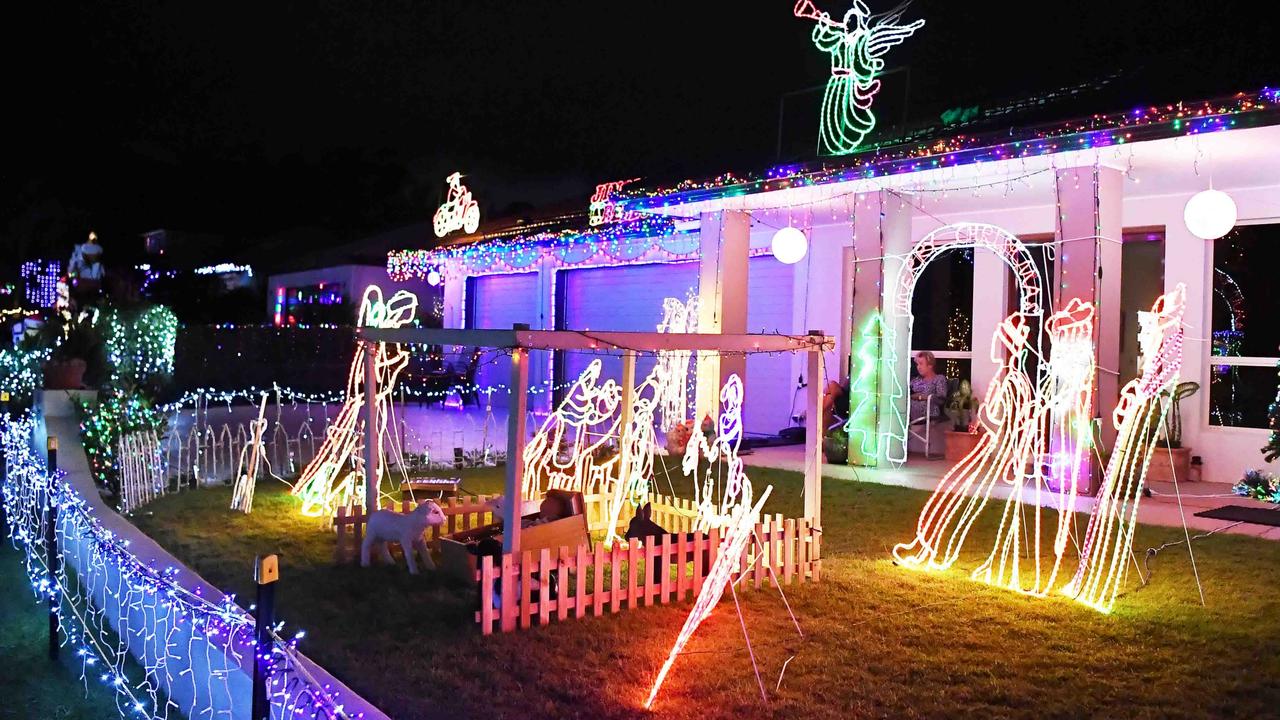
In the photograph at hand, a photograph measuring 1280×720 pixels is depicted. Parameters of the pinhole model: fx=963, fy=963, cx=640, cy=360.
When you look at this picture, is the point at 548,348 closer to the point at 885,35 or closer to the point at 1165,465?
the point at 885,35

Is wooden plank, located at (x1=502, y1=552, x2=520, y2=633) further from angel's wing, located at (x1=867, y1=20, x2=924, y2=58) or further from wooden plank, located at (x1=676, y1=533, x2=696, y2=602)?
angel's wing, located at (x1=867, y1=20, x2=924, y2=58)

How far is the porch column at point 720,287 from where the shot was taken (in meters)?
14.2

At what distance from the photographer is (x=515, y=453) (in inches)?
225

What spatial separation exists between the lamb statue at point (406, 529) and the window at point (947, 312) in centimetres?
897

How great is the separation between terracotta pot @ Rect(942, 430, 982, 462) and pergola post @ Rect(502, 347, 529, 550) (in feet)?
27.7

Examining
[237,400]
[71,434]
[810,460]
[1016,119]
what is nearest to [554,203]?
[237,400]

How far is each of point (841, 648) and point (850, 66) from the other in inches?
341

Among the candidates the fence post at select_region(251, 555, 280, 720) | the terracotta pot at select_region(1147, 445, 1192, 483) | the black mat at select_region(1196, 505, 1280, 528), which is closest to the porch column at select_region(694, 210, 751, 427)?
the terracotta pot at select_region(1147, 445, 1192, 483)

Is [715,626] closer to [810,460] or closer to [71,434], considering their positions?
[810,460]

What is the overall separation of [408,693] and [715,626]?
187 centimetres

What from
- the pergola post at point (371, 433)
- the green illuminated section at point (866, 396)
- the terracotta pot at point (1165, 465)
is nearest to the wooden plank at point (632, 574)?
the pergola post at point (371, 433)

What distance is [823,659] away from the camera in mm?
5090

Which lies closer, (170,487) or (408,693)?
(408,693)

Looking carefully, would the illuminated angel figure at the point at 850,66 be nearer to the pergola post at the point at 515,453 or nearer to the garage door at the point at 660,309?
the garage door at the point at 660,309
